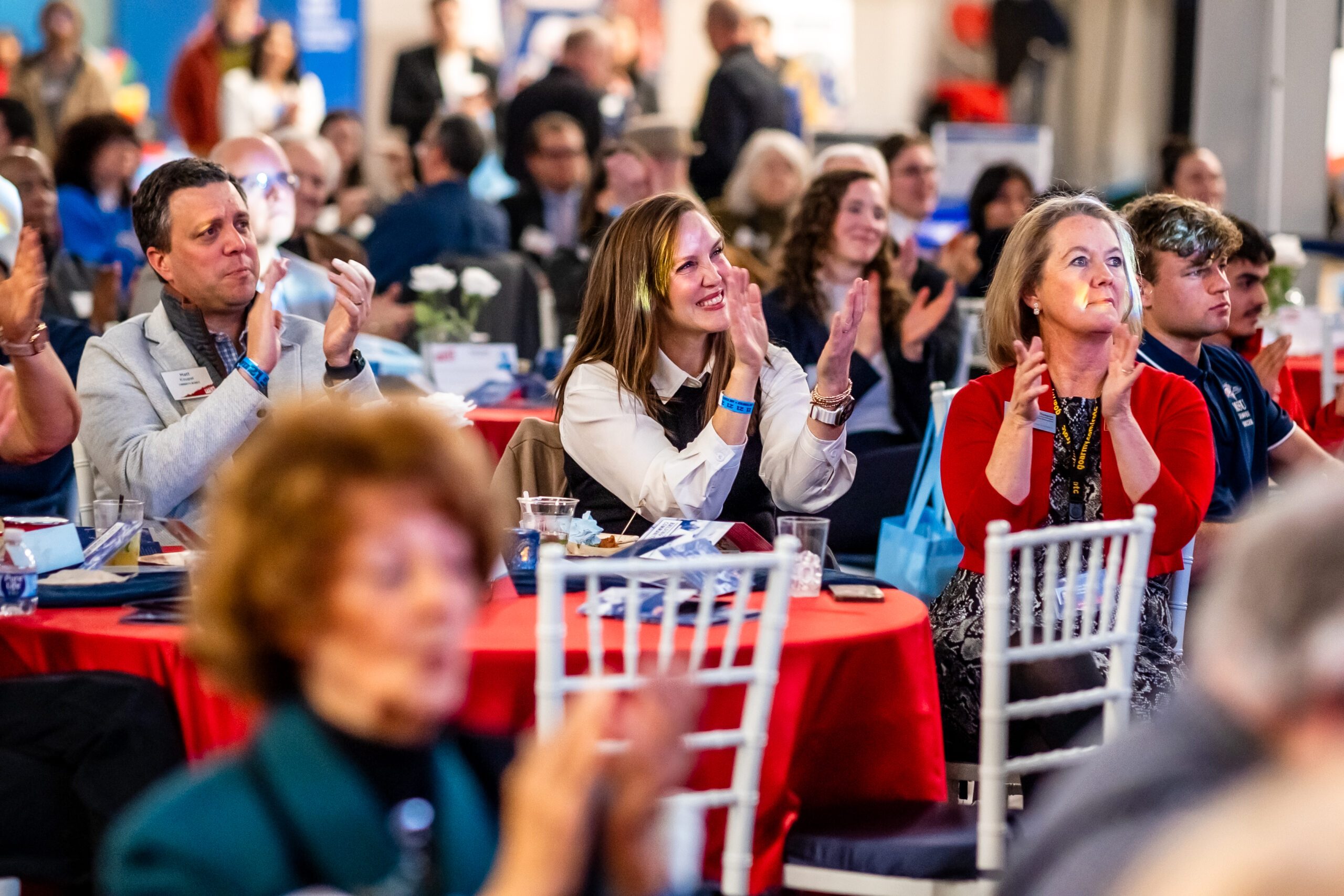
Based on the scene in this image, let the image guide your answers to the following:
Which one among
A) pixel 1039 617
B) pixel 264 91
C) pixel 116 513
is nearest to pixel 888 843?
pixel 1039 617

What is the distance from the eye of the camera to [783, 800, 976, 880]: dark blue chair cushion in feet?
7.52

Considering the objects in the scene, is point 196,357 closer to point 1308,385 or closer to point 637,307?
point 637,307

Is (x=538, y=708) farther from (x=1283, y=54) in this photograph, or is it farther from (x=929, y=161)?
(x=1283, y=54)

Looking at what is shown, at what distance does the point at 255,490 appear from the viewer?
1282 millimetres

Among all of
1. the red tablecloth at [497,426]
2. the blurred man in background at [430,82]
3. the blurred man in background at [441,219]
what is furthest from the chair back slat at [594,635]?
the blurred man in background at [430,82]

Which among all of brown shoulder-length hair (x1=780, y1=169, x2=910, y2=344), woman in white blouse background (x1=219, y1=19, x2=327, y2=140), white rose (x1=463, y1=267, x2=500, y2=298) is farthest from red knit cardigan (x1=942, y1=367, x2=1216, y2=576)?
woman in white blouse background (x1=219, y1=19, x2=327, y2=140)

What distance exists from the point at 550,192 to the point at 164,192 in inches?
185

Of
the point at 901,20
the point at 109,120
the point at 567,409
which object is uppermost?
the point at 901,20

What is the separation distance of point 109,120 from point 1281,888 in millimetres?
7378

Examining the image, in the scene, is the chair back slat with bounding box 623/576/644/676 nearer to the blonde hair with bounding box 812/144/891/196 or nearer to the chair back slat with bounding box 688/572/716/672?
the chair back slat with bounding box 688/572/716/672

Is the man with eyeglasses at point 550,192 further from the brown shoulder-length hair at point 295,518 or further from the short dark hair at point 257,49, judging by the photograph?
the brown shoulder-length hair at point 295,518

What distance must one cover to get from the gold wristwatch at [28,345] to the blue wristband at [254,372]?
1.20 feet

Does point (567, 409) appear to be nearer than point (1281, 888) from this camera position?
No

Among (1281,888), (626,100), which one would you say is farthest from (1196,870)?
(626,100)
